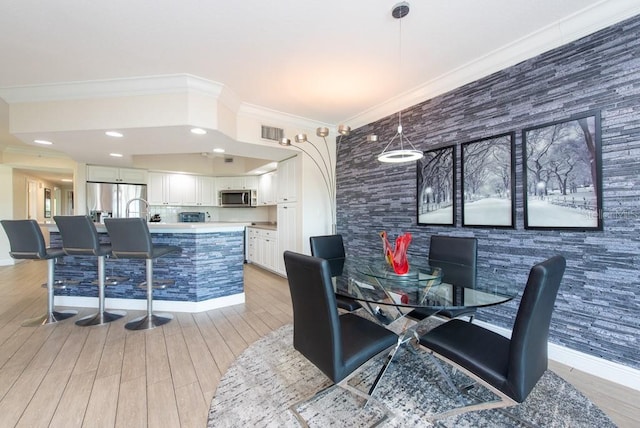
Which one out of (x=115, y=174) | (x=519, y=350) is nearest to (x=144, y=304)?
(x=115, y=174)

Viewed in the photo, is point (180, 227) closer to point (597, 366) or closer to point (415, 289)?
point (415, 289)

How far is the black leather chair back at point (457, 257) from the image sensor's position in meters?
1.99

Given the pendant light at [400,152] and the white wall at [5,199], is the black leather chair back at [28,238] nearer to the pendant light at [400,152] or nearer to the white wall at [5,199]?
the pendant light at [400,152]

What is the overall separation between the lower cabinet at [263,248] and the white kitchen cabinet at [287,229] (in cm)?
15

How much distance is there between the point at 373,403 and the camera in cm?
161

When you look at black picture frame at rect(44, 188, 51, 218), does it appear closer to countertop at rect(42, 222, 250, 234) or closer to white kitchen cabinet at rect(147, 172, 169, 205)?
white kitchen cabinet at rect(147, 172, 169, 205)

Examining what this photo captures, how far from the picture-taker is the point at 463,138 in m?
2.73

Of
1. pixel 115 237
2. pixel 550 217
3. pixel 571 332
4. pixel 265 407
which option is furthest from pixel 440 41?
pixel 115 237

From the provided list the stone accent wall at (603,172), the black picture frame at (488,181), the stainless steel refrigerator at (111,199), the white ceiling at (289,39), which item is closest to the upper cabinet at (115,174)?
the stainless steel refrigerator at (111,199)

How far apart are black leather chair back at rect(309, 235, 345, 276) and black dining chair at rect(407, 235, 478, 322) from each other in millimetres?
861

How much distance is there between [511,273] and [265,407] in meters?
2.28

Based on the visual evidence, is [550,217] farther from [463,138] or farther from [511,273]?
[463,138]

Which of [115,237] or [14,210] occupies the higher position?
[14,210]

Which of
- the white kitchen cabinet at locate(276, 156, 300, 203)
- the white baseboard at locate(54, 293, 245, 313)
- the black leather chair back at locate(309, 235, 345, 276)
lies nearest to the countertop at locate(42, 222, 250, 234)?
the white baseboard at locate(54, 293, 245, 313)
